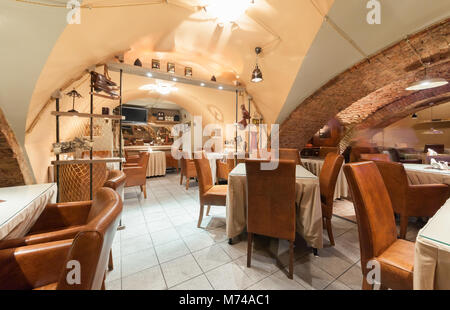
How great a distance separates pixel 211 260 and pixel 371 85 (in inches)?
169

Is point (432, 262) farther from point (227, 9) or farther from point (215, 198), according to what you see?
point (227, 9)

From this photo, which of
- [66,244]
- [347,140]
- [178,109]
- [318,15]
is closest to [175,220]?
[66,244]

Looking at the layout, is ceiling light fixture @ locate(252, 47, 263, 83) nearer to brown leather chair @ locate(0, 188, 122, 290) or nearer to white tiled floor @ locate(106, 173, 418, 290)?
white tiled floor @ locate(106, 173, 418, 290)

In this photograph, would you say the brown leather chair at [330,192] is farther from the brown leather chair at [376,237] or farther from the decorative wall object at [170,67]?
the decorative wall object at [170,67]

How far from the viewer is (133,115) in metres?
6.75

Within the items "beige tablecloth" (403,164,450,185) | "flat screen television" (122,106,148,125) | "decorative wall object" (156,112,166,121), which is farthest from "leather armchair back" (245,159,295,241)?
"decorative wall object" (156,112,166,121)

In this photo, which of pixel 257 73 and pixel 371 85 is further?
pixel 371 85

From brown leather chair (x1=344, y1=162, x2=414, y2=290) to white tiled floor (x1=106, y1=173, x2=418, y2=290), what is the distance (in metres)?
0.56

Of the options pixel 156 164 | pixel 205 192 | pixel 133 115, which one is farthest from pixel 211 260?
pixel 133 115

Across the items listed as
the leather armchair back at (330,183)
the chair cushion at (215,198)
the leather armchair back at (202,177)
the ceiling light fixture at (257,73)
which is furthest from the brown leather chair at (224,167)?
the leather armchair back at (330,183)

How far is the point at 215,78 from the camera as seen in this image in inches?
178

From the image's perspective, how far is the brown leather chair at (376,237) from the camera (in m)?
0.96

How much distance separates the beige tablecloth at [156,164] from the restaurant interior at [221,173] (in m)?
1.67
